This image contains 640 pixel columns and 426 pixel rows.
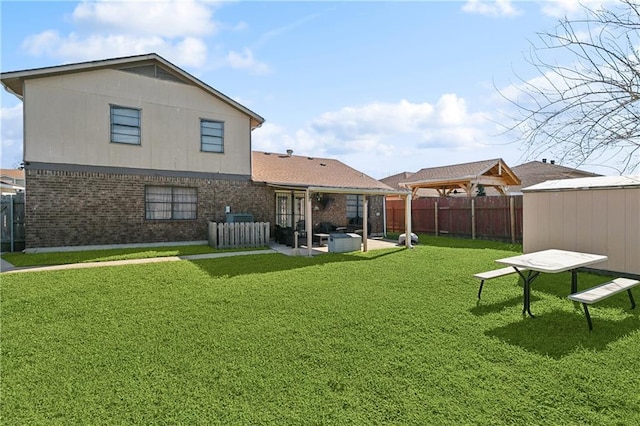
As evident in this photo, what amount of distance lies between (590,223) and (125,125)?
15.0m

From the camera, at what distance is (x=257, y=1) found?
8578 mm

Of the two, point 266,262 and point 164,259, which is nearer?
point 266,262

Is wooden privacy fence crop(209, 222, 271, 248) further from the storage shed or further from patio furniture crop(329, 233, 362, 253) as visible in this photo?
the storage shed

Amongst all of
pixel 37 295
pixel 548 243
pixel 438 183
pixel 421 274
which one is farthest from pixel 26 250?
pixel 438 183

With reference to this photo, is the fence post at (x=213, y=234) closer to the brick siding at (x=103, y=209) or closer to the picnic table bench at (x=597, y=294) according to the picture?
the brick siding at (x=103, y=209)

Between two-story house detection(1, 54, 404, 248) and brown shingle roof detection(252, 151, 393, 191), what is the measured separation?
0.60m

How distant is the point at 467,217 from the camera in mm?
17016

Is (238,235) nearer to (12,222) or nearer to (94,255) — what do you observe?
(94,255)

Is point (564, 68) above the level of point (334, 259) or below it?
above

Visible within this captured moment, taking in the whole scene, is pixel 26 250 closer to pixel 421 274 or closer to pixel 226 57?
pixel 226 57

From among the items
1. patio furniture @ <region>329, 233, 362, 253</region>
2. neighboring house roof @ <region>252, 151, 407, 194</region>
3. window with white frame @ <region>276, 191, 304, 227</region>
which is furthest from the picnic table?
window with white frame @ <region>276, 191, 304, 227</region>

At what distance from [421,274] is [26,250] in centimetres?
1240

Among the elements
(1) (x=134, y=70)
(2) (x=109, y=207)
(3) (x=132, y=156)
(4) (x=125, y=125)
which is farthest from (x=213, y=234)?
(1) (x=134, y=70)

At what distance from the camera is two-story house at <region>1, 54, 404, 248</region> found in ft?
36.7
